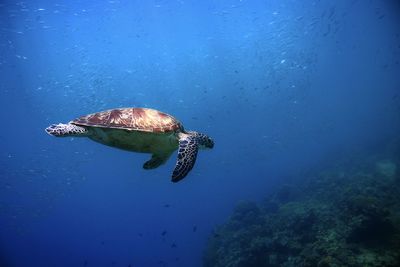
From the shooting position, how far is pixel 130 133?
5.58 metres

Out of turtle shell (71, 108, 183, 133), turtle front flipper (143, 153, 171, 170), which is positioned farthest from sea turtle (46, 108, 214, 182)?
turtle front flipper (143, 153, 171, 170)

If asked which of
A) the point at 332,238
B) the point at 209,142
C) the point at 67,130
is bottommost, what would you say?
the point at 332,238

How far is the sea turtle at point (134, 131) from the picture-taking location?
547 cm

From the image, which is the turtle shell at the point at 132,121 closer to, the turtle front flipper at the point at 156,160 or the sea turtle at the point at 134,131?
the sea turtle at the point at 134,131

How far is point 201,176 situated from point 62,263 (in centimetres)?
5443

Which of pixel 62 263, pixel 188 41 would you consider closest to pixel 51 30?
pixel 188 41

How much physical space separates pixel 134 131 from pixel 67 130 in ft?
4.53

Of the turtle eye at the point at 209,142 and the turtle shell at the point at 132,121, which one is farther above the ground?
the turtle shell at the point at 132,121

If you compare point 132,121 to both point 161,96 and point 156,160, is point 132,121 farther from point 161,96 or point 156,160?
point 161,96

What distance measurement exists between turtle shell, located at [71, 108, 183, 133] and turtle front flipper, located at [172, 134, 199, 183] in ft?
1.89

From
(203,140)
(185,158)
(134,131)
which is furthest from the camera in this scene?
(203,140)

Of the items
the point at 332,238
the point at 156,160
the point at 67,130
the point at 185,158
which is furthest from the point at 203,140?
the point at 332,238

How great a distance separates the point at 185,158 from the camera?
4.96m

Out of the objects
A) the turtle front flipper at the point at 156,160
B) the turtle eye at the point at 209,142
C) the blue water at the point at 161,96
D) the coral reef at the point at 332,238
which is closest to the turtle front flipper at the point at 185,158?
the turtle eye at the point at 209,142
